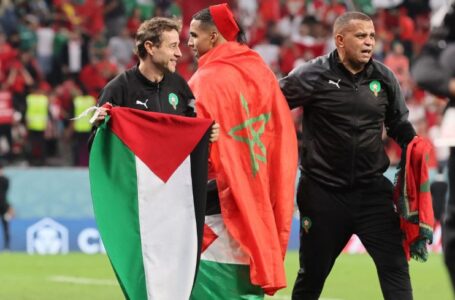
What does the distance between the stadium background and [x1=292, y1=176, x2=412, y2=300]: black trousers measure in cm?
982

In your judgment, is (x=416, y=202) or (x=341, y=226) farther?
(x=341, y=226)

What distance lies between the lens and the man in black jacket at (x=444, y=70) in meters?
6.07

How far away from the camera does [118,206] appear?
24.6ft

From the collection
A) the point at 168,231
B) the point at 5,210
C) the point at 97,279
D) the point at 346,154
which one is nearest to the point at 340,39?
the point at 346,154

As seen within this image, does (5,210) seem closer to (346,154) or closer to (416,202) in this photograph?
(346,154)

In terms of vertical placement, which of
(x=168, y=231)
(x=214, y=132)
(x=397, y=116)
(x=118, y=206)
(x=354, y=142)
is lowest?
(x=168, y=231)

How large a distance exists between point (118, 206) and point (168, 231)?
340 millimetres

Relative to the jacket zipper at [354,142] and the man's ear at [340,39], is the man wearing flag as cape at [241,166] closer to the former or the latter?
→ the jacket zipper at [354,142]

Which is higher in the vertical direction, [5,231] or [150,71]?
[150,71]

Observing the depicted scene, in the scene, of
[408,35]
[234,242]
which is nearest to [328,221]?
[234,242]

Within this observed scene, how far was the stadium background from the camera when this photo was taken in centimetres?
1894

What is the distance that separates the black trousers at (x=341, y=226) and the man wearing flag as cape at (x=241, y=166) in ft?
2.26

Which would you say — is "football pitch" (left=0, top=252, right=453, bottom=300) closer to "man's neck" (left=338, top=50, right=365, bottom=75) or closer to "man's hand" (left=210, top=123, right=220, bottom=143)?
"man's neck" (left=338, top=50, right=365, bottom=75)

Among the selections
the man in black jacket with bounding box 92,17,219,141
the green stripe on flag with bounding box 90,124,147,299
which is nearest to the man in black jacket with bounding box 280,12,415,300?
the man in black jacket with bounding box 92,17,219,141
